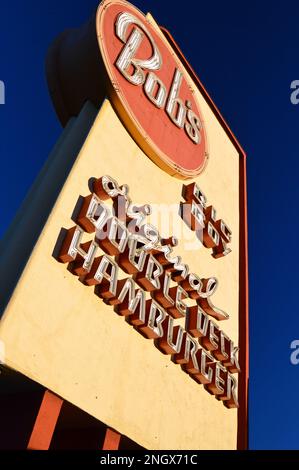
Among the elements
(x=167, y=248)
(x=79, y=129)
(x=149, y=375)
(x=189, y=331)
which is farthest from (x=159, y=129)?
(x=149, y=375)

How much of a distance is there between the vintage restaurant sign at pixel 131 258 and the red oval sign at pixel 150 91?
0.19ft

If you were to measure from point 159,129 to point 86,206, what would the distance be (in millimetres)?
5180

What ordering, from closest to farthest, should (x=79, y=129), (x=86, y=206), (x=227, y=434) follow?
(x=86, y=206) < (x=79, y=129) < (x=227, y=434)

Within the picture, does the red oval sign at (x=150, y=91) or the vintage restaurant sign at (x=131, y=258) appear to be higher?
the red oval sign at (x=150, y=91)

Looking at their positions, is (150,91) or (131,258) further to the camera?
(150,91)

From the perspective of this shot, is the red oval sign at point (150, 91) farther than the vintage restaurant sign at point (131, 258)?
Yes

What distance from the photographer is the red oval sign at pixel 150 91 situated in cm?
1395

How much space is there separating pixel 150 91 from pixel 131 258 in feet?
20.4

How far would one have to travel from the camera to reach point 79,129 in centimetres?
1328

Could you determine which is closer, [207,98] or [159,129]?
[159,129]

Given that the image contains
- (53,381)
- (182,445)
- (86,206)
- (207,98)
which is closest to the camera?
(53,381)

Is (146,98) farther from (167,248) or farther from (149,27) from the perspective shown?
(167,248)

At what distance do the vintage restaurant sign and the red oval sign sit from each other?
0.19 feet

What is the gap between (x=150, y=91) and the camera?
1548 centimetres
